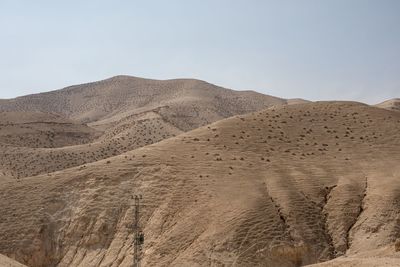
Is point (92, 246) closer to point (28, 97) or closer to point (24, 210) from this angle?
point (24, 210)

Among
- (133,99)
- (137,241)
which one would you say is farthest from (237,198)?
(133,99)

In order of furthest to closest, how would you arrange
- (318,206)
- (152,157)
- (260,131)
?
(260,131) < (152,157) < (318,206)

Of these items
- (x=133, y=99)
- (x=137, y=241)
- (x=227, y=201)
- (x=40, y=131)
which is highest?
(x=133, y=99)

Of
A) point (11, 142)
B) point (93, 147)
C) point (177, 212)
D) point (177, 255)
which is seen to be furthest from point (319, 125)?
point (11, 142)

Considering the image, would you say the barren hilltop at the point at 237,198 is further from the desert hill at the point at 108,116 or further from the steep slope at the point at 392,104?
the steep slope at the point at 392,104

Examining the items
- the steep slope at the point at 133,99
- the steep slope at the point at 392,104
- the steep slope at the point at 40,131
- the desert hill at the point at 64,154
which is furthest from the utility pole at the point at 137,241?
the steep slope at the point at 392,104

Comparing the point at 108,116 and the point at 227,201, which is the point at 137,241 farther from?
the point at 108,116

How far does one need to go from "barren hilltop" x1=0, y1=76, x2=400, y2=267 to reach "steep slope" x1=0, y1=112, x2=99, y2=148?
21048 mm

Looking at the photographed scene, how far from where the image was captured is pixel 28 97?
136m

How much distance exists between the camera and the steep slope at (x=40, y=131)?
254ft

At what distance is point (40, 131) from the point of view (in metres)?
83.3

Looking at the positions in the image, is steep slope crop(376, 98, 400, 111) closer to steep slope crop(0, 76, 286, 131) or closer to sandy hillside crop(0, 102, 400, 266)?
steep slope crop(0, 76, 286, 131)

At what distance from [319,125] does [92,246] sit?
867 inches

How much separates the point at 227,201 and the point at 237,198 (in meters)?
0.62
